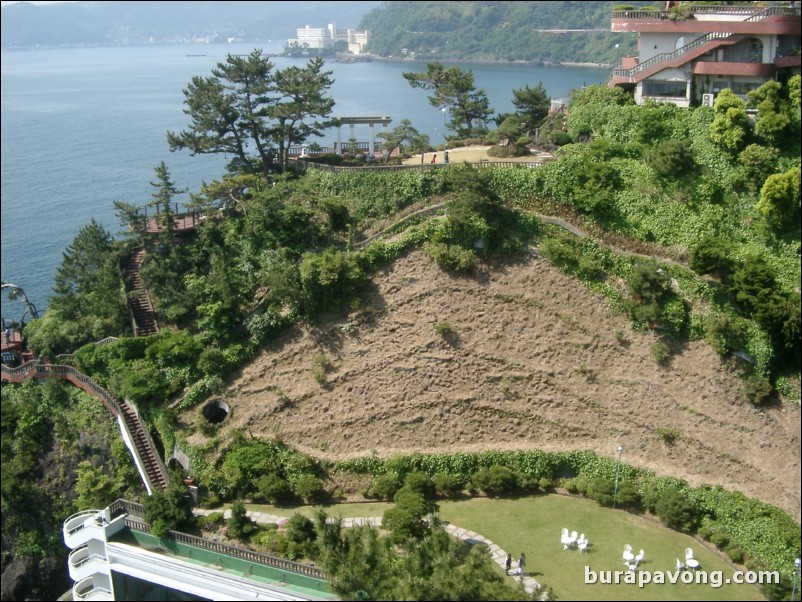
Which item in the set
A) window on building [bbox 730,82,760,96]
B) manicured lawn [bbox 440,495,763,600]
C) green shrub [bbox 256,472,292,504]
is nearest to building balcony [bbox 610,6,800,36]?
window on building [bbox 730,82,760,96]

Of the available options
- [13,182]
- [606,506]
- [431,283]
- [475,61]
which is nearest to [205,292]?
[431,283]

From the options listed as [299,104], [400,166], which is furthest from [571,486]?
[299,104]

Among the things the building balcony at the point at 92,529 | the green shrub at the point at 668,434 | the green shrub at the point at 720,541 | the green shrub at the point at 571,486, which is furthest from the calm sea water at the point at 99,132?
the green shrub at the point at 720,541

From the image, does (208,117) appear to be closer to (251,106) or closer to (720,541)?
(251,106)

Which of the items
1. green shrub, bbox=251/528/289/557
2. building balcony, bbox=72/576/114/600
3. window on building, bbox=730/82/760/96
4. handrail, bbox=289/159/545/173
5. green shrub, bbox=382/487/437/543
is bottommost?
building balcony, bbox=72/576/114/600

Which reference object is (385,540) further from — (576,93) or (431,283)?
(576,93)

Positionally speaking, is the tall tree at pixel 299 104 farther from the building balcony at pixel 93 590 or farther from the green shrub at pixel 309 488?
the building balcony at pixel 93 590

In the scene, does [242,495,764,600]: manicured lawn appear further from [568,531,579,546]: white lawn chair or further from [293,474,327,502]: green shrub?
[293,474,327,502]: green shrub
